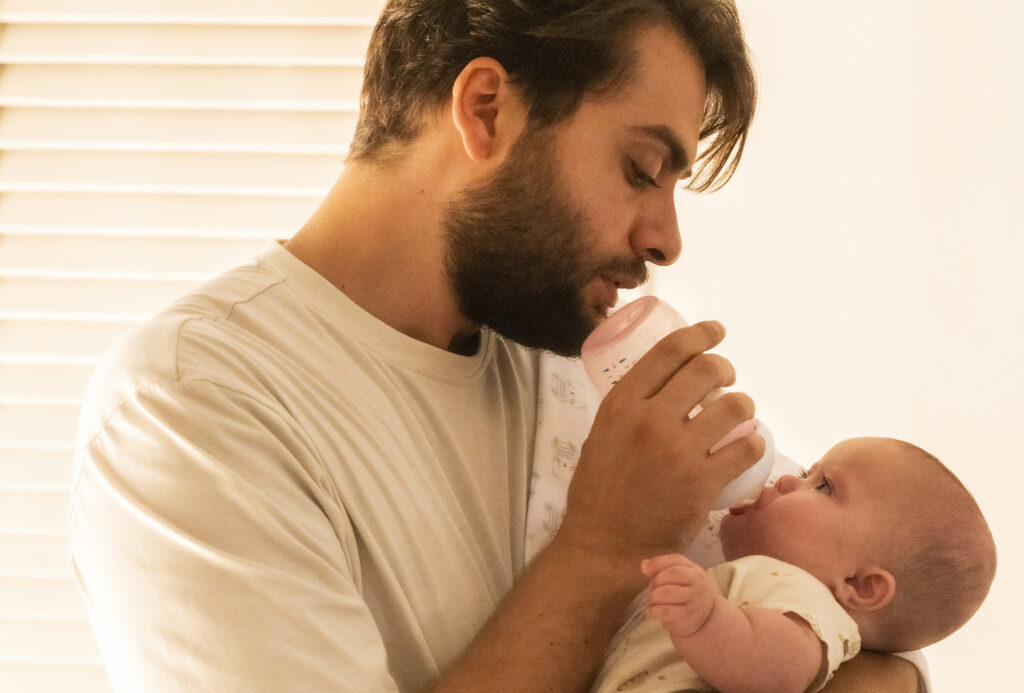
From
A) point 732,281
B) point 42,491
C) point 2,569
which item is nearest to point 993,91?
point 732,281

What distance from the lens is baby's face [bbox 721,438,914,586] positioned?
47.4 inches

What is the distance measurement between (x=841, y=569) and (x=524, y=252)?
56 cm

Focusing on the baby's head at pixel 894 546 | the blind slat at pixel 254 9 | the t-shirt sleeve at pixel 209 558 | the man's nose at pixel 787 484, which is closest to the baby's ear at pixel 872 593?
the baby's head at pixel 894 546

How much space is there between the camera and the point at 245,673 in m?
0.89

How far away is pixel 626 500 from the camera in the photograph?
1174 millimetres

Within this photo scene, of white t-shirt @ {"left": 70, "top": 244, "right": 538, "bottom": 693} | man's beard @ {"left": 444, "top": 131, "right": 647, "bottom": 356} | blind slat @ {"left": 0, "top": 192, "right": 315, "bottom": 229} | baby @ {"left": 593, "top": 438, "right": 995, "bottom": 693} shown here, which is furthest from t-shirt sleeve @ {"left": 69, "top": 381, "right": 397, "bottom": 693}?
blind slat @ {"left": 0, "top": 192, "right": 315, "bottom": 229}

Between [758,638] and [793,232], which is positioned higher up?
[793,232]

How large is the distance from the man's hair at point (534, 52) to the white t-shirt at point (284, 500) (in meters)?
0.31

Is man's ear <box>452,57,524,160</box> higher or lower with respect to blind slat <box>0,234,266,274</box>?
higher

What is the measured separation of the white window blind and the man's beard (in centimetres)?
85

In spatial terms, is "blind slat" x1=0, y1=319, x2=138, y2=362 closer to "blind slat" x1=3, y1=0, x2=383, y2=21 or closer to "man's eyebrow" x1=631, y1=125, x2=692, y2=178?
"blind slat" x1=3, y1=0, x2=383, y2=21

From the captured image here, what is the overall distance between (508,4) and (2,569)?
164 centimetres

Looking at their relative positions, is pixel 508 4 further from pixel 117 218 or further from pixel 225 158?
pixel 117 218

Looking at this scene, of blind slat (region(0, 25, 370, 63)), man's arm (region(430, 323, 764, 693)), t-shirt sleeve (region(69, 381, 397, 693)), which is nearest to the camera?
t-shirt sleeve (region(69, 381, 397, 693))
